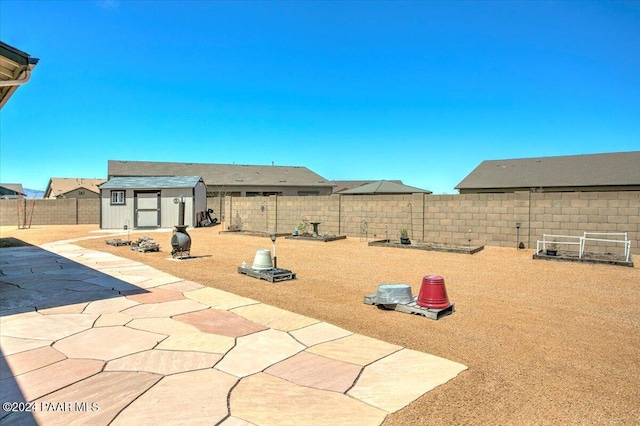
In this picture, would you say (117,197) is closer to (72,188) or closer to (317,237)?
(317,237)

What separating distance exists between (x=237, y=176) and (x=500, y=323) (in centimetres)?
3785

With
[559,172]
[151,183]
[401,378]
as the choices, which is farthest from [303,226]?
[559,172]

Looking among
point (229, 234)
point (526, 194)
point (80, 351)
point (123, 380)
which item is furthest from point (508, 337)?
point (229, 234)

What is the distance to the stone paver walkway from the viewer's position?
276cm

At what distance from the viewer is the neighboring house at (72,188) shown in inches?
1860

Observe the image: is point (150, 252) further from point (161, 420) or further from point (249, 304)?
point (161, 420)

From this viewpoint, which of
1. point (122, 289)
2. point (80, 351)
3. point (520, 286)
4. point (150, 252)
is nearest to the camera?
point (80, 351)

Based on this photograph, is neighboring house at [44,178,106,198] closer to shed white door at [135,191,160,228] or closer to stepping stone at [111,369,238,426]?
shed white door at [135,191,160,228]

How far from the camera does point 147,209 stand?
75.8 ft

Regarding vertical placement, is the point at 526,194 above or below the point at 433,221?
above

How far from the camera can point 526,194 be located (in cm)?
1269

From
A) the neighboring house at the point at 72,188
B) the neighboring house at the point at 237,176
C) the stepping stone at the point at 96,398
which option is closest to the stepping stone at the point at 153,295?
the stepping stone at the point at 96,398

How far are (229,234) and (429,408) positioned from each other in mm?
16966

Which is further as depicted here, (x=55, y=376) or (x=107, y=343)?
(x=107, y=343)
